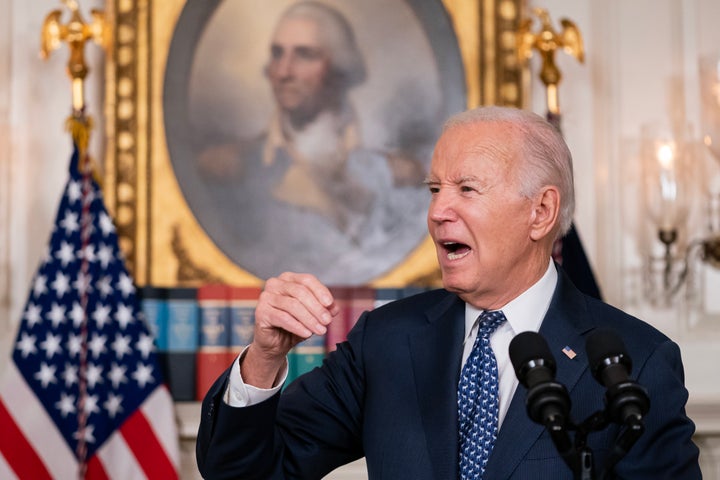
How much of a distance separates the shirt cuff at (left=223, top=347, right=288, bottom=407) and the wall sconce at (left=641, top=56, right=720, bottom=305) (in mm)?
2729

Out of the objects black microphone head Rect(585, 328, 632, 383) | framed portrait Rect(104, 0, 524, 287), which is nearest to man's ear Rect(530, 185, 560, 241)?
black microphone head Rect(585, 328, 632, 383)

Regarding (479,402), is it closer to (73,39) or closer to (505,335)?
(505,335)

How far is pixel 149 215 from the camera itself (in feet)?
15.0

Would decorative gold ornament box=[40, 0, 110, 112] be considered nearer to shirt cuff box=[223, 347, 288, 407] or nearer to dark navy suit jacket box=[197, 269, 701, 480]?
dark navy suit jacket box=[197, 269, 701, 480]

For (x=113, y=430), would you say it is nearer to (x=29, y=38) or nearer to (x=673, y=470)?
(x=29, y=38)

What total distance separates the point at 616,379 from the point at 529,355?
0.14 meters

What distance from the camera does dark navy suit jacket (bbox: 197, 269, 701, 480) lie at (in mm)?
2162

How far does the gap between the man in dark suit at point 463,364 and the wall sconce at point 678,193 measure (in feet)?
7.19

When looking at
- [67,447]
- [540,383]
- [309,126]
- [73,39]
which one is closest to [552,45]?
[309,126]

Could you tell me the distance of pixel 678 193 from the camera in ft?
15.1

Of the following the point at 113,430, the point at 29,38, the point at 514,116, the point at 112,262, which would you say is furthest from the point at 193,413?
the point at 514,116

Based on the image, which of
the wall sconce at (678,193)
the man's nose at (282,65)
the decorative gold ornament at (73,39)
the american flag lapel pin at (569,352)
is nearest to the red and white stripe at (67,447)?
the decorative gold ornament at (73,39)

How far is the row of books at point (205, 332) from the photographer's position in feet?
14.3

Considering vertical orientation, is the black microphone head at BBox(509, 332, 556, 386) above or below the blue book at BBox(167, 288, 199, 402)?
above
